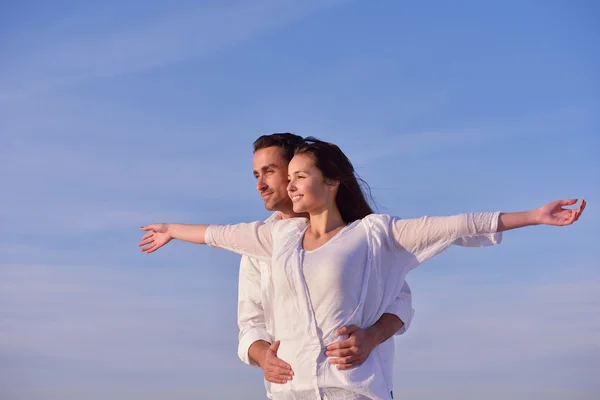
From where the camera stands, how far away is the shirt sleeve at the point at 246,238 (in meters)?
5.85

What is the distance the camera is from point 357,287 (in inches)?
210

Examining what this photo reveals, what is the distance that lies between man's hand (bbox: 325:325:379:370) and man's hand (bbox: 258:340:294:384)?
328 millimetres

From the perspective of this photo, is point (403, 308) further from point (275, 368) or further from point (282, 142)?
point (282, 142)

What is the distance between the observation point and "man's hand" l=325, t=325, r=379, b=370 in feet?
17.0

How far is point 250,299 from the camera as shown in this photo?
6.26 metres

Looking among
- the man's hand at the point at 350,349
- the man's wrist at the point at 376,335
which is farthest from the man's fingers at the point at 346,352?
the man's wrist at the point at 376,335

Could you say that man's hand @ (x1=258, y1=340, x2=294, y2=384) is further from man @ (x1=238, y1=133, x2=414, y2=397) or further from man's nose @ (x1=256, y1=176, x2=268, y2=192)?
man's nose @ (x1=256, y1=176, x2=268, y2=192)

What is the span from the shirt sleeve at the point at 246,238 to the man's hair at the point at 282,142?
0.76 metres

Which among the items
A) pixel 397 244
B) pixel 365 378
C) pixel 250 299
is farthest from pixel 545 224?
pixel 250 299

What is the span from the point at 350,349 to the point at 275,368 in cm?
59

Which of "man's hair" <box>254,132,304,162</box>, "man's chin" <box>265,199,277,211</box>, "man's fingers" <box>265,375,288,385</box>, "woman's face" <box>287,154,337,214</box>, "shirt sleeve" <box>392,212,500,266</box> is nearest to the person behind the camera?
"shirt sleeve" <box>392,212,500,266</box>

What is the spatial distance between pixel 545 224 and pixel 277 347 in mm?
1939

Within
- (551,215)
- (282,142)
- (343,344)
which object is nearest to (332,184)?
(282,142)

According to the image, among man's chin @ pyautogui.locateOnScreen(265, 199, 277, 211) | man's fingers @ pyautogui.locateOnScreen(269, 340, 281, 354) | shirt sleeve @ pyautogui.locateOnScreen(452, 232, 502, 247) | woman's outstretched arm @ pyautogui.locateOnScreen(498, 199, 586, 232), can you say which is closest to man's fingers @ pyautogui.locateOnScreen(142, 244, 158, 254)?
man's chin @ pyautogui.locateOnScreen(265, 199, 277, 211)
